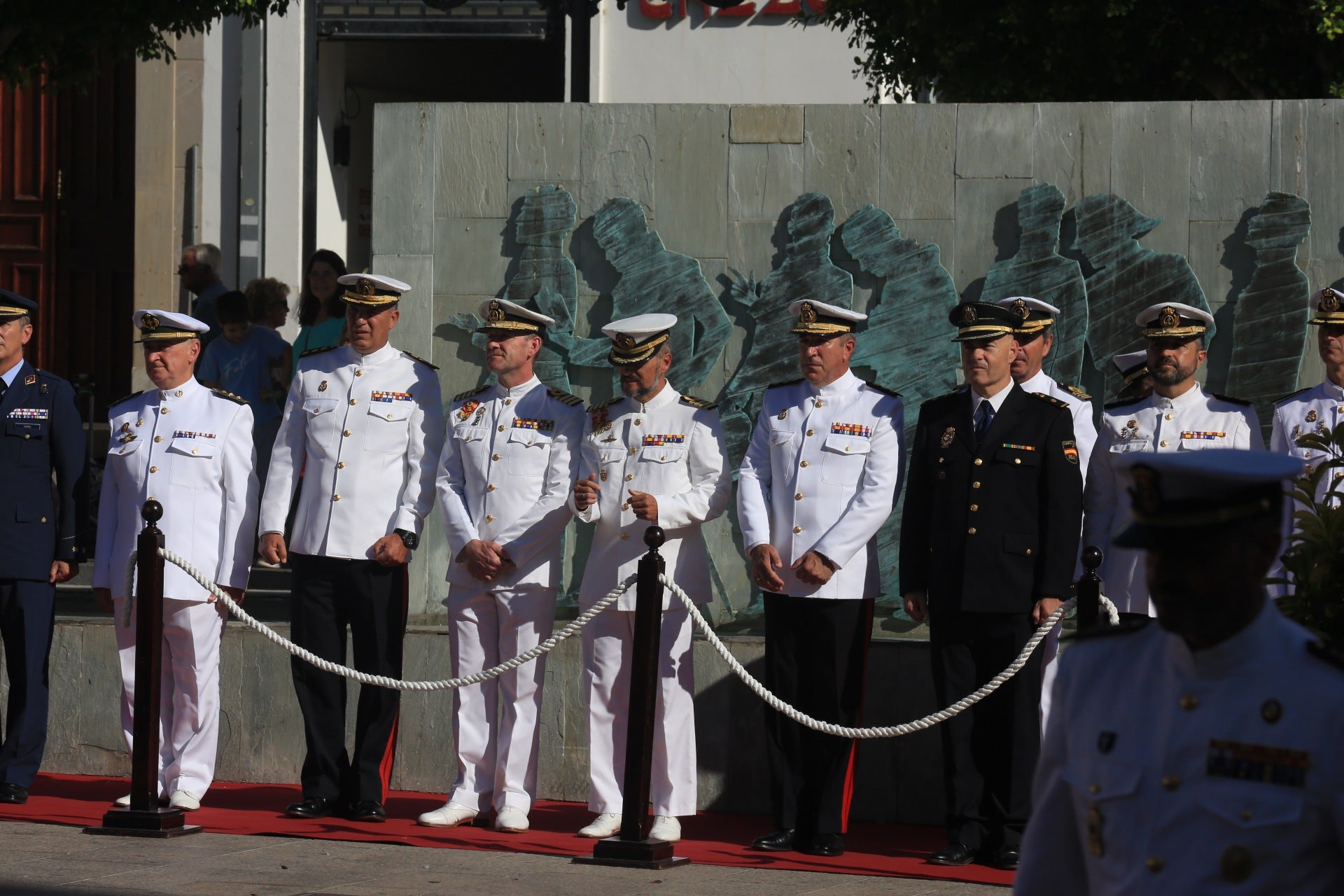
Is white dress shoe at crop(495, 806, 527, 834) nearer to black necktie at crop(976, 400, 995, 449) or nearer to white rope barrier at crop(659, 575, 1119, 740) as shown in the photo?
white rope barrier at crop(659, 575, 1119, 740)

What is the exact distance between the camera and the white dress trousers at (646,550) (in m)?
7.22

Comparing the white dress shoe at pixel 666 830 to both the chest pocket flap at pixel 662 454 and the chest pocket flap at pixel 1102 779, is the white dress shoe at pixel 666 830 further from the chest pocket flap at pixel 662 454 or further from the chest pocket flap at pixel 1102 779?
the chest pocket flap at pixel 1102 779

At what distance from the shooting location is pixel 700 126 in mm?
8711

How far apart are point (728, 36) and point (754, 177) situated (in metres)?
9.08

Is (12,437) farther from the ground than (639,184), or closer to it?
closer to it

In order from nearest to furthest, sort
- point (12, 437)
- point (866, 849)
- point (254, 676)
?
1. point (866, 849)
2. point (12, 437)
3. point (254, 676)

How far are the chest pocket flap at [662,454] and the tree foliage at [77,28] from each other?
21.2ft

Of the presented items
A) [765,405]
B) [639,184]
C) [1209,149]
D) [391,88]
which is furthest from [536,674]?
[391,88]

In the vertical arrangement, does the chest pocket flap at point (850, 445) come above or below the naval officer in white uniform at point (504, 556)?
above

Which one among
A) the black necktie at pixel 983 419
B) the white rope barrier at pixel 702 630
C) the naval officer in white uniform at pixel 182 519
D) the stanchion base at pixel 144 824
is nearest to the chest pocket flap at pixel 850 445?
the black necktie at pixel 983 419

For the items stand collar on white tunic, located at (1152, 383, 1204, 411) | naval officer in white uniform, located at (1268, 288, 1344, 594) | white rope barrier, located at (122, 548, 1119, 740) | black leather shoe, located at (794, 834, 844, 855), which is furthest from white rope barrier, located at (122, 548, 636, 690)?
naval officer in white uniform, located at (1268, 288, 1344, 594)

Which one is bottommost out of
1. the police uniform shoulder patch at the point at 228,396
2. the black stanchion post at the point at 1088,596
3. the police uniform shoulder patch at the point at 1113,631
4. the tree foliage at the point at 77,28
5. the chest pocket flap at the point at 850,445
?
the black stanchion post at the point at 1088,596

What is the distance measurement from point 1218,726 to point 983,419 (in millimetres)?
4446

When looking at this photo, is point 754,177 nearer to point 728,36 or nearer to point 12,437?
point 12,437
